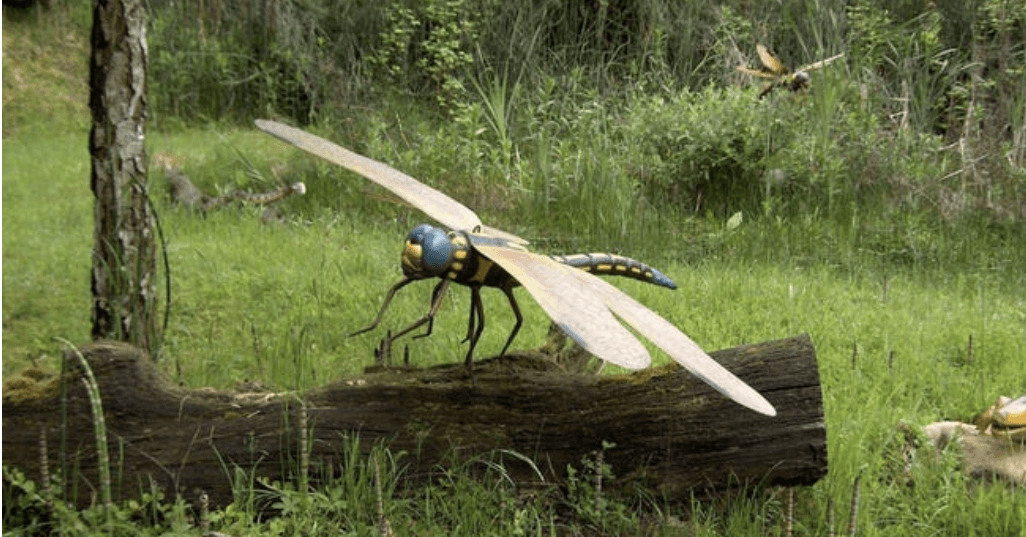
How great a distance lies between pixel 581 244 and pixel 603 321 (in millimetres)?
4008

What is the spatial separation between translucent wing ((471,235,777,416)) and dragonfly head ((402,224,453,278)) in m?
0.09

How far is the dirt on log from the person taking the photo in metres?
3.14

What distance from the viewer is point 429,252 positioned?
9.64 ft

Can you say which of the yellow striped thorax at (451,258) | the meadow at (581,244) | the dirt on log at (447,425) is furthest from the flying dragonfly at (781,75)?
the yellow striped thorax at (451,258)

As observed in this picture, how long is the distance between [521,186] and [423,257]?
411cm

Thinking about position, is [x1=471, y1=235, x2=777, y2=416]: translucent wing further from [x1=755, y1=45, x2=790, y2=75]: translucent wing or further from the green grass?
[x1=755, y1=45, x2=790, y2=75]: translucent wing

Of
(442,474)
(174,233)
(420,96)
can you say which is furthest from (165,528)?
(420,96)

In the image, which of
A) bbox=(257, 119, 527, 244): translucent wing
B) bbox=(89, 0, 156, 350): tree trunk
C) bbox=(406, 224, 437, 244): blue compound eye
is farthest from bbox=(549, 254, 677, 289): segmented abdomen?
bbox=(89, 0, 156, 350): tree trunk

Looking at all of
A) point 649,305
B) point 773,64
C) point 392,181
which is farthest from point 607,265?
point 773,64

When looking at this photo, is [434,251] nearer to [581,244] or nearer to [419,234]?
[419,234]

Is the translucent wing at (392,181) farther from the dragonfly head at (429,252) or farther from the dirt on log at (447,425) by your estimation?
the dirt on log at (447,425)

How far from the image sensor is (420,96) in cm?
896

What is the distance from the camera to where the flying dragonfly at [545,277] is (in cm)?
246

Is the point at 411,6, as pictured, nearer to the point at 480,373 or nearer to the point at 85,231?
the point at 85,231
